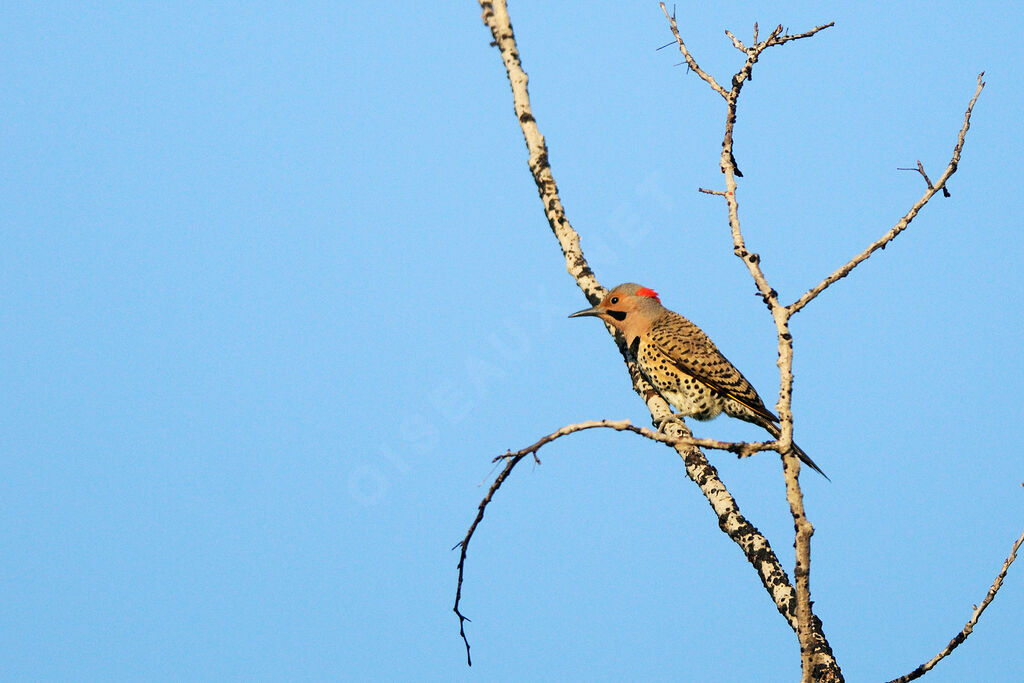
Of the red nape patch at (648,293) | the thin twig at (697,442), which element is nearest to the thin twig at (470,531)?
the thin twig at (697,442)

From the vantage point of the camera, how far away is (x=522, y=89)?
7.08m

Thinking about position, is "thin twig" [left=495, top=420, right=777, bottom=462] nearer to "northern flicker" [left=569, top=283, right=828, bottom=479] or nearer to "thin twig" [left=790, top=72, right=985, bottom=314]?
"thin twig" [left=790, top=72, right=985, bottom=314]

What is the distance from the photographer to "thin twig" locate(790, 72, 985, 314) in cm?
415

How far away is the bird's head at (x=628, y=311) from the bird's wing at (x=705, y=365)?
4.4 inches

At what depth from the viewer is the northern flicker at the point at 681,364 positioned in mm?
6957

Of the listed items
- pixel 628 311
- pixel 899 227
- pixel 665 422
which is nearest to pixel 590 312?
pixel 628 311

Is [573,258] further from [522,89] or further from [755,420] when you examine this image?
[755,420]

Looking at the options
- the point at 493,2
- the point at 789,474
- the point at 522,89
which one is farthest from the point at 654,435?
the point at 493,2

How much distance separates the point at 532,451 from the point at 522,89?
11.8ft

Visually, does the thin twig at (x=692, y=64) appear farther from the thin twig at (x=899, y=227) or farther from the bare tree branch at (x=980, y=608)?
the bare tree branch at (x=980, y=608)

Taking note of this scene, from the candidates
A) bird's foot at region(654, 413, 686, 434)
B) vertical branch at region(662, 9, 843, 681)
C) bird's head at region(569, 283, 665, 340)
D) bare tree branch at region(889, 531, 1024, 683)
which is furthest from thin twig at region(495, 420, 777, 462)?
bird's head at region(569, 283, 665, 340)

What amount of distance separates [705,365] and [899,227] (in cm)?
277

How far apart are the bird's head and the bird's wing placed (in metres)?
0.11

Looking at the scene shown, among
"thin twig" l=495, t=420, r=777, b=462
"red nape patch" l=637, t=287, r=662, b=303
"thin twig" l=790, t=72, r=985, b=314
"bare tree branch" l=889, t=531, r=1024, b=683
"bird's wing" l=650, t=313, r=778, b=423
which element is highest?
"red nape patch" l=637, t=287, r=662, b=303
